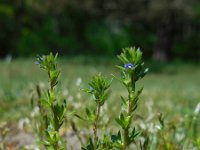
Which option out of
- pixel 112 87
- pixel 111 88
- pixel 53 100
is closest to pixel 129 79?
pixel 53 100

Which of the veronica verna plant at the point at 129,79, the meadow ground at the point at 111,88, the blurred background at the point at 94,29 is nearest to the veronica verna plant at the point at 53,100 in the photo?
the meadow ground at the point at 111,88

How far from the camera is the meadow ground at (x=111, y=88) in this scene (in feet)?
18.8

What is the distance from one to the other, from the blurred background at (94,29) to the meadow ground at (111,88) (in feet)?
11.4

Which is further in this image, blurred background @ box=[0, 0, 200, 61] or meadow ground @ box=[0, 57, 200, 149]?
blurred background @ box=[0, 0, 200, 61]

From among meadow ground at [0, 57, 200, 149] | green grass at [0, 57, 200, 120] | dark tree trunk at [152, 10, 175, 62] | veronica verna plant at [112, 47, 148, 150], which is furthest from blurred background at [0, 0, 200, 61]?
veronica verna plant at [112, 47, 148, 150]

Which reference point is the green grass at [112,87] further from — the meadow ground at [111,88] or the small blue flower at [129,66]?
the small blue flower at [129,66]

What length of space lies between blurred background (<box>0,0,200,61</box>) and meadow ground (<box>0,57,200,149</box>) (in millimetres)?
3460

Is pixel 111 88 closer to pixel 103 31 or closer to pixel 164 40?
pixel 164 40

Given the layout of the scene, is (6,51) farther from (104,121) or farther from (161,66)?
(104,121)

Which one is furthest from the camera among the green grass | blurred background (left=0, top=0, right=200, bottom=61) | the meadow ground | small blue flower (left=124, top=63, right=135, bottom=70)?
blurred background (left=0, top=0, right=200, bottom=61)

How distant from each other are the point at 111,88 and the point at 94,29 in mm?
18686

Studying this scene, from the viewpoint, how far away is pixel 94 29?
95.1 feet

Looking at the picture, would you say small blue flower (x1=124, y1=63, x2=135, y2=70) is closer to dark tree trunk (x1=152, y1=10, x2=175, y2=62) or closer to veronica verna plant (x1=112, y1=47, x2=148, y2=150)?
veronica verna plant (x1=112, y1=47, x2=148, y2=150)

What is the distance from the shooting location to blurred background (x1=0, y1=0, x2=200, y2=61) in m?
25.5
